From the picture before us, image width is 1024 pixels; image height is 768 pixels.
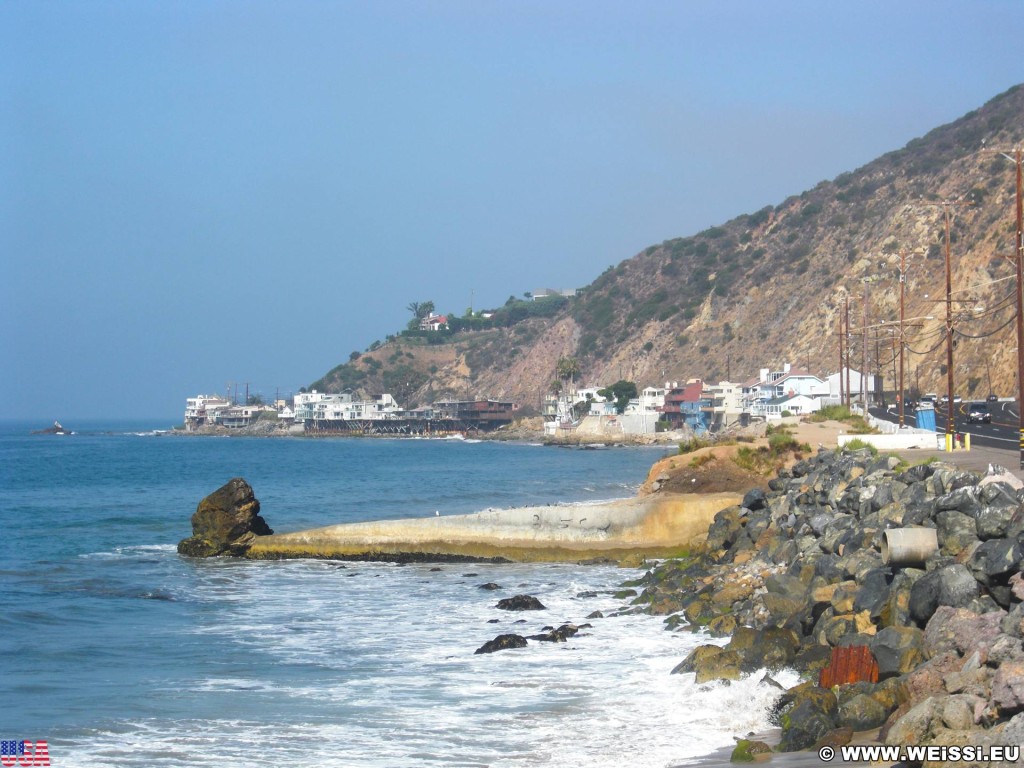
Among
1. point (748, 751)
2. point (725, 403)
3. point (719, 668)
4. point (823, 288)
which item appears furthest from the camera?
point (823, 288)

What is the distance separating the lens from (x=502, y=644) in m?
17.5

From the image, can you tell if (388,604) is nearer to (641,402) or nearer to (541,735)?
(541,735)

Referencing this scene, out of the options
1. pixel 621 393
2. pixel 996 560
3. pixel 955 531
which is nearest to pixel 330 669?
pixel 955 531

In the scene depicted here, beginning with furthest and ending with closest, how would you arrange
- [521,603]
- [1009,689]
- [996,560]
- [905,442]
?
[905,442], [521,603], [996,560], [1009,689]

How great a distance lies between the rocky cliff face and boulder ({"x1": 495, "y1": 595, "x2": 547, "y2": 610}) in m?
54.7

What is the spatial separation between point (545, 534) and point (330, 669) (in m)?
13.1

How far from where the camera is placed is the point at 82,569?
3009 cm

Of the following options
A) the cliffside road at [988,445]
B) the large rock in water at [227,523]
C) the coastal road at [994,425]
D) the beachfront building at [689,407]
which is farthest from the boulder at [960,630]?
the beachfront building at [689,407]

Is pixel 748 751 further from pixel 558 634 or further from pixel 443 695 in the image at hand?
pixel 558 634

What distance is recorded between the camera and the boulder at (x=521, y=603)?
21469 millimetres

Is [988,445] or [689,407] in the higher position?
[689,407]

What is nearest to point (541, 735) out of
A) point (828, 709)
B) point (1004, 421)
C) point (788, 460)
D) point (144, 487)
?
point (828, 709)

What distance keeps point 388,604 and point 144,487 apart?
44407 millimetres

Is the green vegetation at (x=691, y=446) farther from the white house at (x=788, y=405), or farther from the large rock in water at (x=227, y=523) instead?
the white house at (x=788, y=405)
